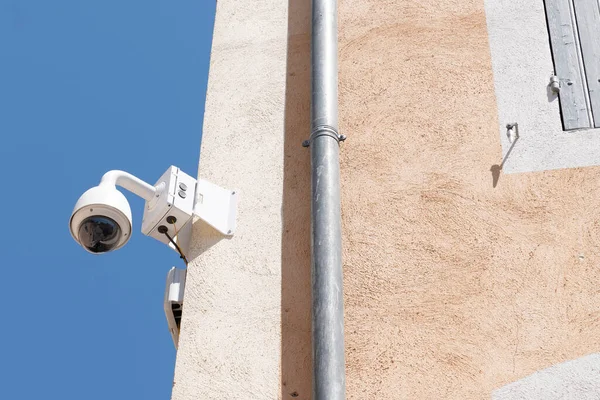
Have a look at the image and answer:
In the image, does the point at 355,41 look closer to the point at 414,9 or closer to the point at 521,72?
the point at 414,9

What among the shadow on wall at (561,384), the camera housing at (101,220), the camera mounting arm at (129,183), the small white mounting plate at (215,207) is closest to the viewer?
the shadow on wall at (561,384)

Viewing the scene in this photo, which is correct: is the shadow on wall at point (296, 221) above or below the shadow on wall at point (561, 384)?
above

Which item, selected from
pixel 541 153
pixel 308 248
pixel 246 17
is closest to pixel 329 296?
pixel 308 248

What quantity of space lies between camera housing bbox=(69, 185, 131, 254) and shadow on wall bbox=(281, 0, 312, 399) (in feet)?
2.35

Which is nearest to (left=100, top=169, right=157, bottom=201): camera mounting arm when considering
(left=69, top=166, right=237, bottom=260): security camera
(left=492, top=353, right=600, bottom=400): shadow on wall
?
(left=69, top=166, right=237, bottom=260): security camera

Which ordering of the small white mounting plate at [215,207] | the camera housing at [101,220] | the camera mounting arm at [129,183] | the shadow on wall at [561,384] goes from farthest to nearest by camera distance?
1. the small white mounting plate at [215,207]
2. the camera mounting arm at [129,183]
3. the camera housing at [101,220]
4. the shadow on wall at [561,384]

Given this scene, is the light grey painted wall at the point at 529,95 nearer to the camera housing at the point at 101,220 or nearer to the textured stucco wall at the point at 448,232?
the textured stucco wall at the point at 448,232

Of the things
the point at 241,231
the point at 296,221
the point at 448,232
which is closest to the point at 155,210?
the point at 241,231

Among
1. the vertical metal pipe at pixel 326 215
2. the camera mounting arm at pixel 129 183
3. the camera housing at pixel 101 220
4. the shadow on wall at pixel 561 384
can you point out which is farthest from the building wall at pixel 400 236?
the camera housing at pixel 101 220

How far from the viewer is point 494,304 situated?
14.4ft

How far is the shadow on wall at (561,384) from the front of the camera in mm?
4078

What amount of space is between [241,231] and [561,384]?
159cm

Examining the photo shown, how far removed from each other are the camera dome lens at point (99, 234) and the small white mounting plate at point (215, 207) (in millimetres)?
403

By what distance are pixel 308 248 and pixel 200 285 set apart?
50 centimetres
